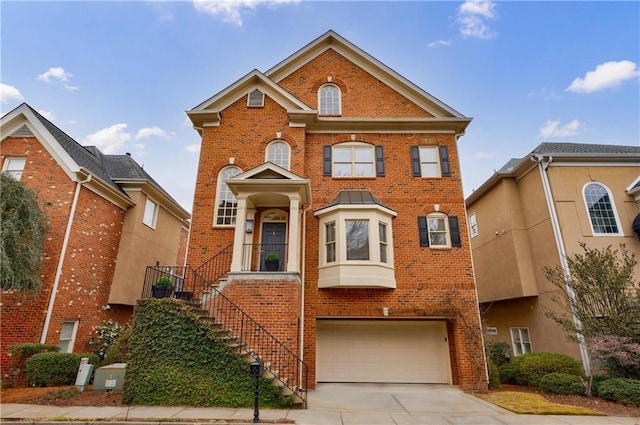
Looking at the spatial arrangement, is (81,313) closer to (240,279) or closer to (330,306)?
(240,279)

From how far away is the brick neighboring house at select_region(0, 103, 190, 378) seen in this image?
963cm

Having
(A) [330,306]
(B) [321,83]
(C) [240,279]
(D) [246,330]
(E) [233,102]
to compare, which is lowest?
(D) [246,330]

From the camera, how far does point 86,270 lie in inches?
440

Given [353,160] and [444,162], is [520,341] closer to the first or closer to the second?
[444,162]

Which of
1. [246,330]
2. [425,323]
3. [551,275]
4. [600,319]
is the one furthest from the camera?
[425,323]

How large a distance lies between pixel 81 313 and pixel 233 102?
9.67 metres

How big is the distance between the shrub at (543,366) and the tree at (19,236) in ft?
51.9

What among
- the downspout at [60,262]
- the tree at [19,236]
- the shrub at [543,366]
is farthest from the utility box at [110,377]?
the shrub at [543,366]

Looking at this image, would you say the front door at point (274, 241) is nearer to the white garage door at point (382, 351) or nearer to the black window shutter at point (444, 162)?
the white garage door at point (382, 351)

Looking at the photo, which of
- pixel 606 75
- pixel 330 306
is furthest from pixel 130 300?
pixel 606 75

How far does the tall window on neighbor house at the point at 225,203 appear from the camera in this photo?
36.2 ft

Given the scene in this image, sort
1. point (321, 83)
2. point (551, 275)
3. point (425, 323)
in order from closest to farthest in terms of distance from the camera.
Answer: point (551, 275), point (425, 323), point (321, 83)

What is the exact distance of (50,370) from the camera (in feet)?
28.5

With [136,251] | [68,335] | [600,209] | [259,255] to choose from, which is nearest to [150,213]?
[136,251]
